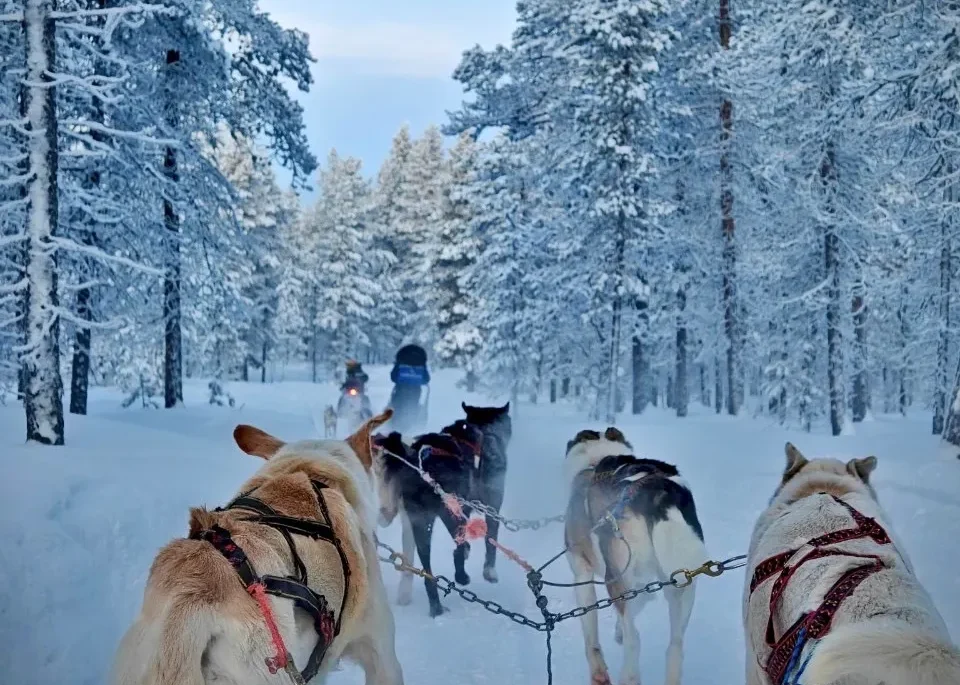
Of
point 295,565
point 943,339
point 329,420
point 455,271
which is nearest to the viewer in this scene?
point 295,565

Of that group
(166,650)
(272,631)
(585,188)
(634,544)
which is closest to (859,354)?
(585,188)

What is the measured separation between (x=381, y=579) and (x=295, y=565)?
93 cm

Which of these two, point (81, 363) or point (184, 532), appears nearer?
point (184, 532)

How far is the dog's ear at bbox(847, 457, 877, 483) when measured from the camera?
3.60 meters

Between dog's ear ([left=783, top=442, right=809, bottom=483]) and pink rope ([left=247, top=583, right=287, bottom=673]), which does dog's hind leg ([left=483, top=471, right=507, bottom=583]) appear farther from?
pink rope ([left=247, top=583, right=287, bottom=673])

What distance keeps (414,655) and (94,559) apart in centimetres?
253

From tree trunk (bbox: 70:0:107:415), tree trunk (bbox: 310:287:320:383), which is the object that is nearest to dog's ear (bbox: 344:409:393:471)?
tree trunk (bbox: 70:0:107:415)

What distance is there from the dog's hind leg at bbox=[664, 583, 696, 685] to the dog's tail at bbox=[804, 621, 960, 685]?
2.77 metres

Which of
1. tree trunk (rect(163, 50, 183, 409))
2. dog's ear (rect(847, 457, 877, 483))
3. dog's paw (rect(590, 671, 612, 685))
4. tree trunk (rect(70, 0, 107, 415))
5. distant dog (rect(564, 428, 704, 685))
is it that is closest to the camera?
dog's ear (rect(847, 457, 877, 483))

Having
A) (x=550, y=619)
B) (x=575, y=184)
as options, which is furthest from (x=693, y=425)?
(x=550, y=619)

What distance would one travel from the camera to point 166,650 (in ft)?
7.04

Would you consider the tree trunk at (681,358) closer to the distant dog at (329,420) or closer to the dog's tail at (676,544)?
the distant dog at (329,420)

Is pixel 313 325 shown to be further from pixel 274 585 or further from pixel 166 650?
pixel 166 650

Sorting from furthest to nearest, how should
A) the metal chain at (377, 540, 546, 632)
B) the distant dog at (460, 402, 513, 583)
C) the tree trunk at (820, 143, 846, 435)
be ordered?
the tree trunk at (820, 143, 846, 435) < the distant dog at (460, 402, 513, 583) < the metal chain at (377, 540, 546, 632)
